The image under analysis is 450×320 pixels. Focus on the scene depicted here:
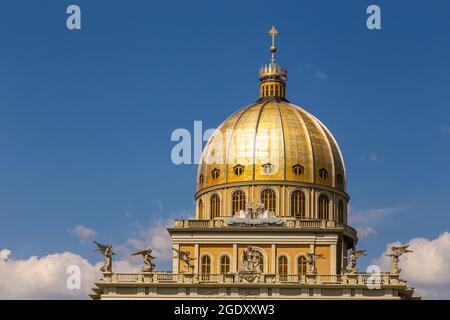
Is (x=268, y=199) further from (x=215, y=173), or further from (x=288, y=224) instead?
(x=215, y=173)

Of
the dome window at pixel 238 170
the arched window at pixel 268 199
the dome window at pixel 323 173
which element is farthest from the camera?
the dome window at pixel 323 173

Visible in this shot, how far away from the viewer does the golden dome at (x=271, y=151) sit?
119 meters

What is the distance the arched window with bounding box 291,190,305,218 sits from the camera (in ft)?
386

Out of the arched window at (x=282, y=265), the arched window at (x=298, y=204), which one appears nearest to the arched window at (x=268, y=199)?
the arched window at (x=298, y=204)

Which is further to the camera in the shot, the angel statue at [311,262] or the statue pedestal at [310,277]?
the angel statue at [311,262]

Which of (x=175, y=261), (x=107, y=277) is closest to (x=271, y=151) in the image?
(x=175, y=261)

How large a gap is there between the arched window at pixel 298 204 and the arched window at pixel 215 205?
7.45 metres

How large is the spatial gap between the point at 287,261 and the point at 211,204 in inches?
494

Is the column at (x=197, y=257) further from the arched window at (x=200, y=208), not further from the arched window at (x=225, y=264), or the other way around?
the arched window at (x=200, y=208)

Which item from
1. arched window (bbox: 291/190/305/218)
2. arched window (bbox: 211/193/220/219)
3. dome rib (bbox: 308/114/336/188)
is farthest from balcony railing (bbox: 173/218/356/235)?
dome rib (bbox: 308/114/336/188)

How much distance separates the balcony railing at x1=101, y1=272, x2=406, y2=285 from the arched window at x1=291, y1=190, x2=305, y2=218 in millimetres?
13826

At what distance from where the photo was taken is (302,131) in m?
121

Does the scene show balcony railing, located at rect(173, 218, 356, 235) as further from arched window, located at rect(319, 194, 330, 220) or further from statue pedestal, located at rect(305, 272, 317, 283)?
statue pedestal, located at rect(305, 272, 317, 283)
